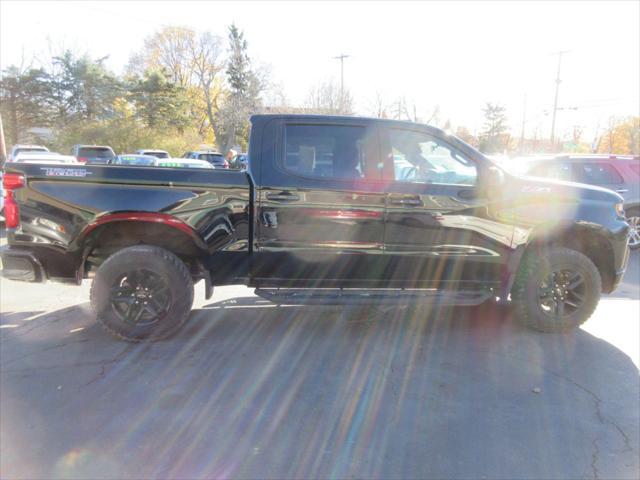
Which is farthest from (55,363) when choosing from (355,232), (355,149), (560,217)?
(560,217)

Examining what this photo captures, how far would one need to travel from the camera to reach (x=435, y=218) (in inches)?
165

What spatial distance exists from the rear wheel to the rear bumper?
988 centimetres

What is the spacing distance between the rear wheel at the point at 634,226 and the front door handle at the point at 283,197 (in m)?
7.90

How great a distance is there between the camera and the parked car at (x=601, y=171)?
28.2ft

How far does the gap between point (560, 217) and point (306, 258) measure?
8.19ft

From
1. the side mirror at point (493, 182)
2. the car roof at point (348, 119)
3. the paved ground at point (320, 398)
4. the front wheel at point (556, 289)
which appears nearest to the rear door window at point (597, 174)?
the paved ground at point (320, 398)

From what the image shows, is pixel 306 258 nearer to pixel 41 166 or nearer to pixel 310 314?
pixel 310 314

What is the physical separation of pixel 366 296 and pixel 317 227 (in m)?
0.80

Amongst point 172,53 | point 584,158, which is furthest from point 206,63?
point 584,158

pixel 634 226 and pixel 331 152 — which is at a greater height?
pixel 331 152

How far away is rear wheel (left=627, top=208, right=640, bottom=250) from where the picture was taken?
29.0 feet

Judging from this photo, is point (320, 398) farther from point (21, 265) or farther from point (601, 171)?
point (601, 171)

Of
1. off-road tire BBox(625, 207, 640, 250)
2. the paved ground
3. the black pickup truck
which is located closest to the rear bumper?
the black pickup truck

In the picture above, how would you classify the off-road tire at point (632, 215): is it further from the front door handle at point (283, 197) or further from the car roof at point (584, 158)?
the front door handle at point (283, 197)
